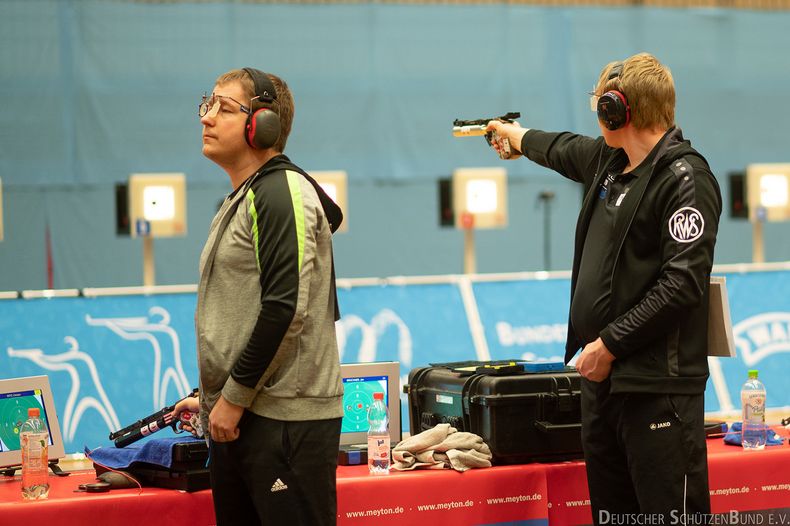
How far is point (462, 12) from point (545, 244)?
2272 millimetres

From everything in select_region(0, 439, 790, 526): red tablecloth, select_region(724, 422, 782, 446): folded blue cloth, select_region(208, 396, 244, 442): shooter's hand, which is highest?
select_region(208, 396, 244, 442): shooter's hand

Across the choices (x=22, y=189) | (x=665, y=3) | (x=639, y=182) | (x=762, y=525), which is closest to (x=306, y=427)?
(x=639, y=182)

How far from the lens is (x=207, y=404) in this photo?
91.7 inches

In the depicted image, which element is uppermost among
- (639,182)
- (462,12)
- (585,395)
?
(462,12)

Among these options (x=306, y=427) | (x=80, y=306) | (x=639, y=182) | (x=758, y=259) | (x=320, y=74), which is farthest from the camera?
(x=320, y=74)

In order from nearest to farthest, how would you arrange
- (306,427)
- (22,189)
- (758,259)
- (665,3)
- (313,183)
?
(306,427), (313,183), (758,259), (22,189), (665,3)

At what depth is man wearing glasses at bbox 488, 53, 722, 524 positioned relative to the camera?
8.17 ft

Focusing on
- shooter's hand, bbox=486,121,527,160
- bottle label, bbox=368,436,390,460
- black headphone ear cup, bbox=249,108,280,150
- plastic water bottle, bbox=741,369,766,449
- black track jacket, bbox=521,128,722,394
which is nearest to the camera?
black headphone ear cup, bbox=249,108,280,150

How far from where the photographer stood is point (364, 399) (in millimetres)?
3420

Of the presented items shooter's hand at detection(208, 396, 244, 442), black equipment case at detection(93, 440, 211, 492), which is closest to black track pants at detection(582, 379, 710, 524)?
shooter's hand at detection(208, 396, 244, 442)

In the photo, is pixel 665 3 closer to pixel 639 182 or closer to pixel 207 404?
pixel 639 182

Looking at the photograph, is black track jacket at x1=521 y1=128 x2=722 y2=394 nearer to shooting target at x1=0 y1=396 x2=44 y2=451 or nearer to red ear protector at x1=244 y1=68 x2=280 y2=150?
red ear protector at x1=244 y1=68 x2=280 y2=150

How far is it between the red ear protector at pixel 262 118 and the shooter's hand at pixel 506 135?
0.96 metres

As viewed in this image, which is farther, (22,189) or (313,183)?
(22,189)
